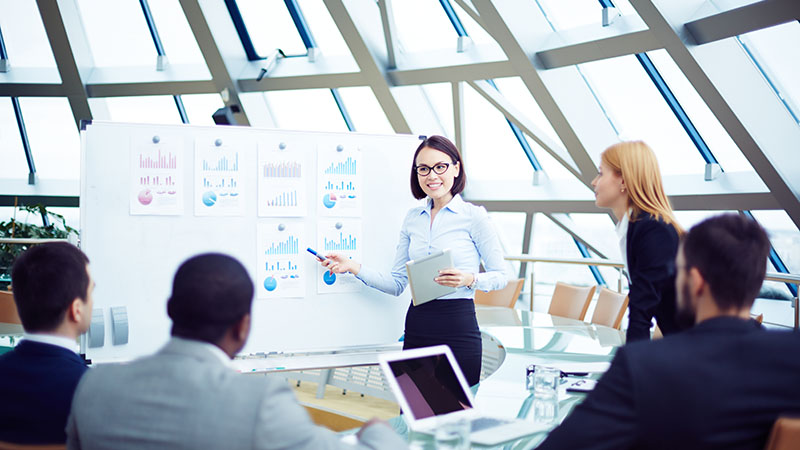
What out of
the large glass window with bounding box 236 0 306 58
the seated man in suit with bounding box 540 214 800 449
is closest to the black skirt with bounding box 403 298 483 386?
the seated man in suit with bounding box 540 214 800 449

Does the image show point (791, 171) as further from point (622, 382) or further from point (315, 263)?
point (622, 382)

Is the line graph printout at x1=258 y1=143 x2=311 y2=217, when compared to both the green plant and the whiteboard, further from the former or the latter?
the green plant

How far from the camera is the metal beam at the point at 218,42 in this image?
27.0ft

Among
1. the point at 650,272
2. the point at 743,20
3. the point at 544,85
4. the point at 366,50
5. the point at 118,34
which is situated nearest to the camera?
the point at 650,272

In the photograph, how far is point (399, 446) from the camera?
148 centimetres

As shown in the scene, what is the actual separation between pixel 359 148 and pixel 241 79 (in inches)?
257

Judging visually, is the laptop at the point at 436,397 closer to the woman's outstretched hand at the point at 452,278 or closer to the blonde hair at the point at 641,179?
the woman's outstretched hand at the point at 452,278

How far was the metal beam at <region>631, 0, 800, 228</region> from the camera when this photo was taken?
5.51 meters

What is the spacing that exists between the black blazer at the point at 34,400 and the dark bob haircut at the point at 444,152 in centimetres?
174

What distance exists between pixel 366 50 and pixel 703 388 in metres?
6.91

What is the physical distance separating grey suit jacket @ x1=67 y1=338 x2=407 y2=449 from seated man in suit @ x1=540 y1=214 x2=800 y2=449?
563 millimetres

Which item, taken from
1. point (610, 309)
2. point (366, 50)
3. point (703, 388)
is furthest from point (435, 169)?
point (366, 50)

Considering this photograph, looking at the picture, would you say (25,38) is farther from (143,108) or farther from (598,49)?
(598,49)

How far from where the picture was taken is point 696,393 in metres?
1.25
